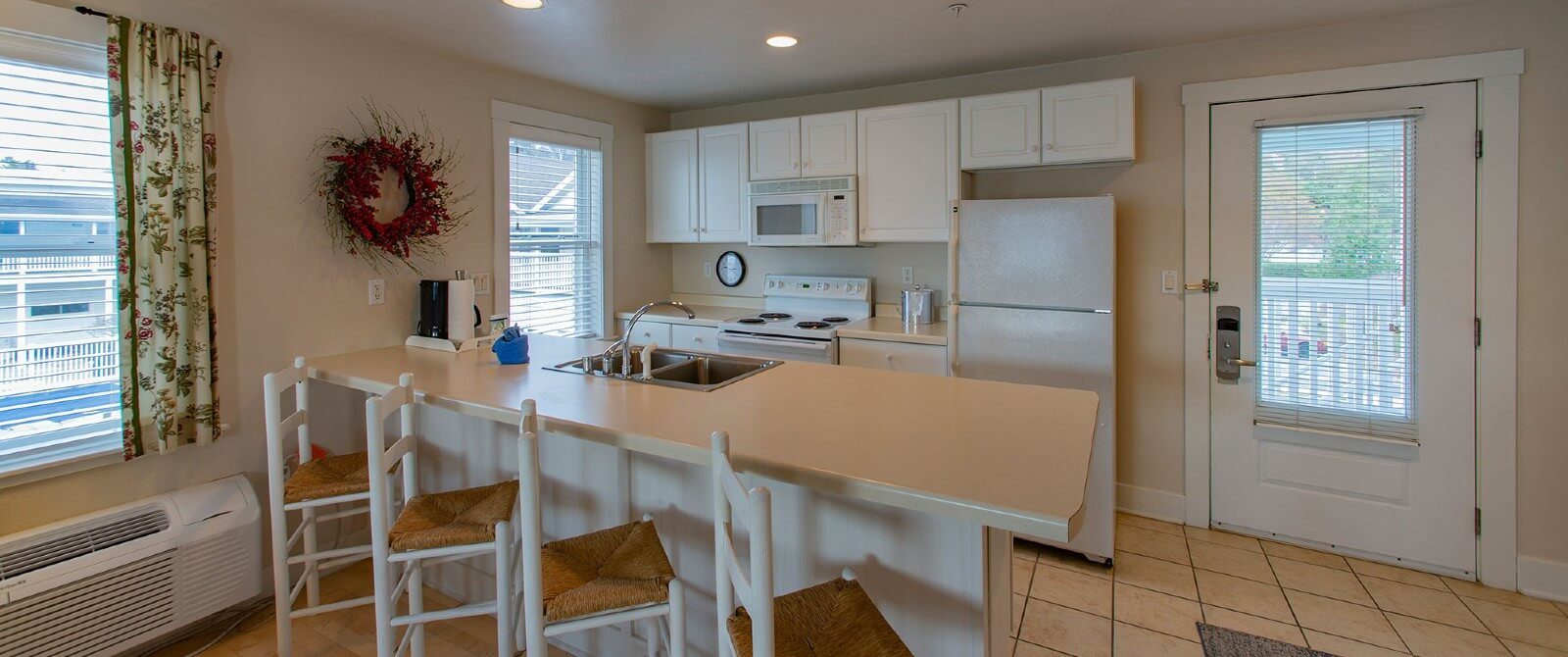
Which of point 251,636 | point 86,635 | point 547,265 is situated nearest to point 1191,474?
point 547,265

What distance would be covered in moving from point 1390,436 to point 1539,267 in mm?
789

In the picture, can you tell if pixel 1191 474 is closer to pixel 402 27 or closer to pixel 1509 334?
pixel 1509 334

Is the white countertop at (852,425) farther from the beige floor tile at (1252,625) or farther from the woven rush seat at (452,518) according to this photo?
the beige floor tile at (1252,625)

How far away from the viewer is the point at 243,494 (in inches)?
98.4

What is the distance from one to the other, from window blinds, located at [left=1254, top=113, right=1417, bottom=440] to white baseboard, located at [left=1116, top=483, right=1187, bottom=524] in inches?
21.3

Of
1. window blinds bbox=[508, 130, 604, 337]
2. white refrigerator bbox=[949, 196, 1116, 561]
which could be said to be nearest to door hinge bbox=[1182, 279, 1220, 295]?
white refrigerator bbox=[949, 196, 1116, 561]

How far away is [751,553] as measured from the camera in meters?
1.14

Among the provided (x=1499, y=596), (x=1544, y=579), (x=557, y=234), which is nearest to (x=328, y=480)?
(x=557, y=234)

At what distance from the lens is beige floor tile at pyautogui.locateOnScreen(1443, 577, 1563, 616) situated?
2.63 m

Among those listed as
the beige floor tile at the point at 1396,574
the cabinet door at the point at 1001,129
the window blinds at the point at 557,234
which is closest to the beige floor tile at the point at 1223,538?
the beige floor tile at the point at 1396,574

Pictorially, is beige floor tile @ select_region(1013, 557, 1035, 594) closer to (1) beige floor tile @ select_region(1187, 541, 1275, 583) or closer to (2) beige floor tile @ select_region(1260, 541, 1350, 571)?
(1) beige floor tile @ select_region(1187, 541, 1275, 583)

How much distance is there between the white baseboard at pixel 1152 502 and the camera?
340 centimetres

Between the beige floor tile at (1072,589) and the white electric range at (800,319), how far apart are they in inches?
53.0

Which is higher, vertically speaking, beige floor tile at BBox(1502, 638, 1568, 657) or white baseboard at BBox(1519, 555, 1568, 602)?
white baseboard at BBox(1519, 555, 1568, 602)
